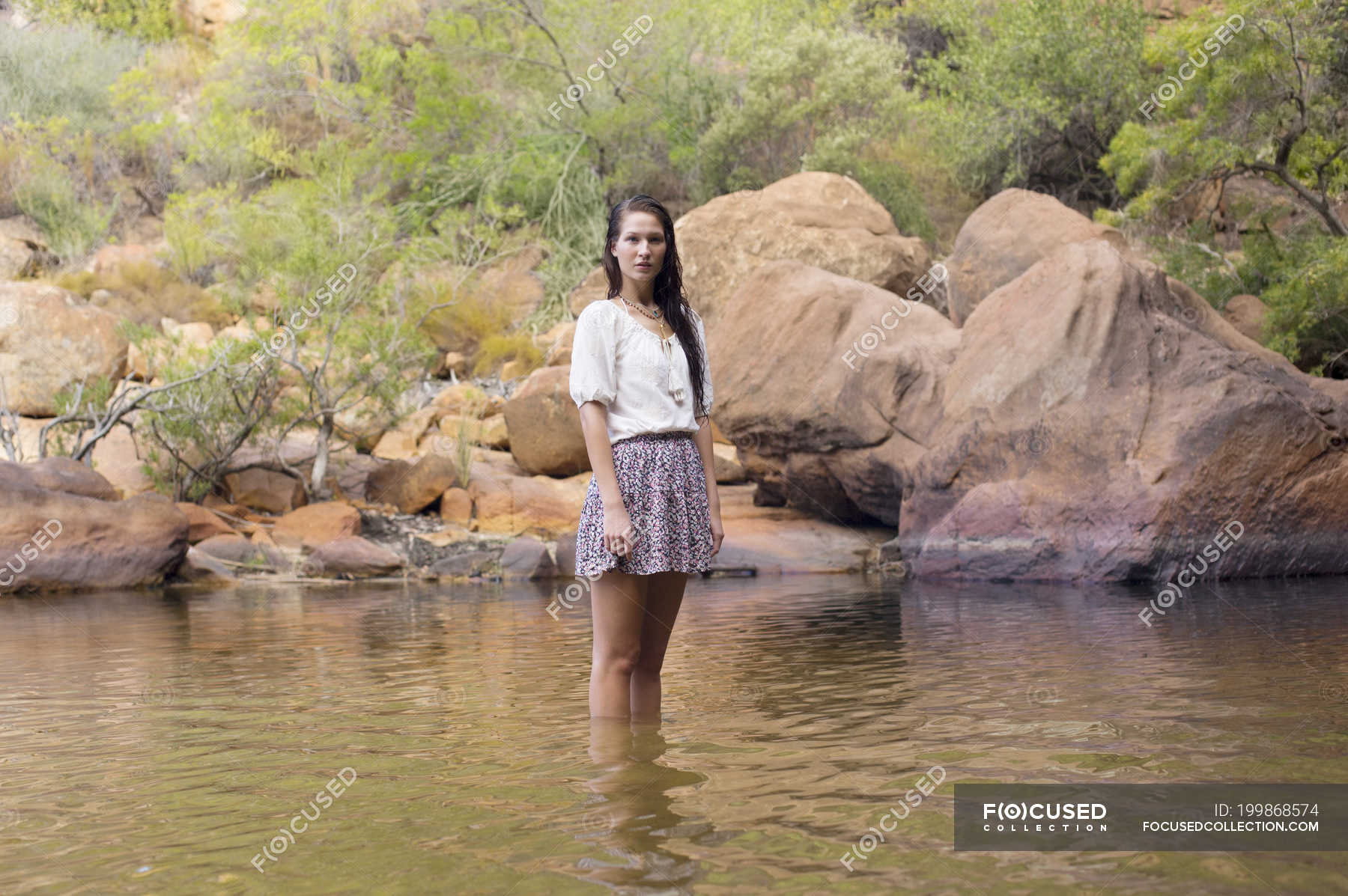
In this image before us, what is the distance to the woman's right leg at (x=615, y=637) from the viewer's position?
13.9 ft

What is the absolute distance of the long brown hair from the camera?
4.46 metres

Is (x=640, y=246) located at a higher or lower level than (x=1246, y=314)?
lower

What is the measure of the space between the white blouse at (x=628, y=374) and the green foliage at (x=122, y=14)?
36.9m

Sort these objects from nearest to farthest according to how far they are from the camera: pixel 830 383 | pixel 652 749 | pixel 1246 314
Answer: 1. pixel 652 749
2. pixel 830 383
3. pixel 1246 314

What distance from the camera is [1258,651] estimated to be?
6141mm

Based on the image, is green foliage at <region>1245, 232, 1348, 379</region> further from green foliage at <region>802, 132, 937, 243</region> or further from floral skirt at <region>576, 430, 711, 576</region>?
floral skirt at <region>576, 430, 711, 576</region>

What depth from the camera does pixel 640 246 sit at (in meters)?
4.38

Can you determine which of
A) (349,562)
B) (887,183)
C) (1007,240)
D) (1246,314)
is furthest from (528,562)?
(887,183)

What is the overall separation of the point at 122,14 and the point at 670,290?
38570 millimetres

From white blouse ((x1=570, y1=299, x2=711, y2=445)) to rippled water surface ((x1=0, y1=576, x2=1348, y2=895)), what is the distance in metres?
1.15

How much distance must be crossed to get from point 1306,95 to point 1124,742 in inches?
482

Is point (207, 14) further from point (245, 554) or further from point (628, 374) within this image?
point (628, 374)

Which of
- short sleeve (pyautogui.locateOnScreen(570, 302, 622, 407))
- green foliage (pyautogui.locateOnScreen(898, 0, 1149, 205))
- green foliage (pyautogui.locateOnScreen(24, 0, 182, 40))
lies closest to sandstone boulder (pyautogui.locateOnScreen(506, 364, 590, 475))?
green foliage (pyautogui.locateOnScreen(898, 0, 1149, 205))

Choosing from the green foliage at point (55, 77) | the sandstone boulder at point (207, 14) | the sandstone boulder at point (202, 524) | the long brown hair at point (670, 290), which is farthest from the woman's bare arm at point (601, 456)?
the sandstone boulder at point (207, 14)
